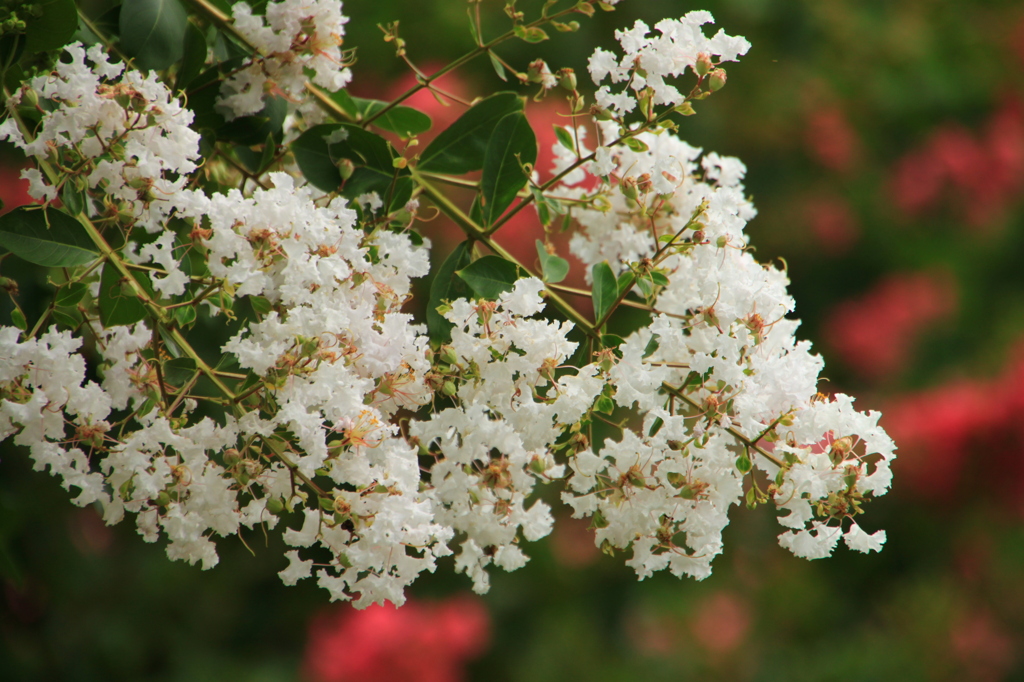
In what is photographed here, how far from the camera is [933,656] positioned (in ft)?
6.98

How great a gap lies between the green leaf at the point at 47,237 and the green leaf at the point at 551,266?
305 mm

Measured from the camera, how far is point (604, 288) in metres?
0.62

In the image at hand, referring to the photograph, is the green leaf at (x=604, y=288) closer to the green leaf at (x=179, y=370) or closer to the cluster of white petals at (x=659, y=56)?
the cluster of white petals at (x=659, y=56)

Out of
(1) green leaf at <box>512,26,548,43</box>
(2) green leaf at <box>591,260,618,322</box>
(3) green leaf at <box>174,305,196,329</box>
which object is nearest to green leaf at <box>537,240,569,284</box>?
(2) green leaf at <box>591,260,618,322</box>

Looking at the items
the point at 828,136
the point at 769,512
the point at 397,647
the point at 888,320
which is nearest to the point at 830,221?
the point at 828,136

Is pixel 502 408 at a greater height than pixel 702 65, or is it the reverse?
pixel 702 65

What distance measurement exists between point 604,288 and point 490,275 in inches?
3.2

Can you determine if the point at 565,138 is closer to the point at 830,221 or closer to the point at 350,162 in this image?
the point at 350,162

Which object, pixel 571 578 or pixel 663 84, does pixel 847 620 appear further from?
pixel 663 84

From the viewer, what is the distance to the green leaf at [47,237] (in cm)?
54

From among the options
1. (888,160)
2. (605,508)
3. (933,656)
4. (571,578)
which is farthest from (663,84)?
(888,160)

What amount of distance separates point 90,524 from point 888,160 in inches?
97.6

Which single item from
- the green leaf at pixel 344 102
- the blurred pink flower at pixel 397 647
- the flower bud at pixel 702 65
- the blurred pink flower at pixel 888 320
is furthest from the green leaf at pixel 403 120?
the blurred pink flower at pixel 888 320

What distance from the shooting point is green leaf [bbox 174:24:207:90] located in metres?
0.64
